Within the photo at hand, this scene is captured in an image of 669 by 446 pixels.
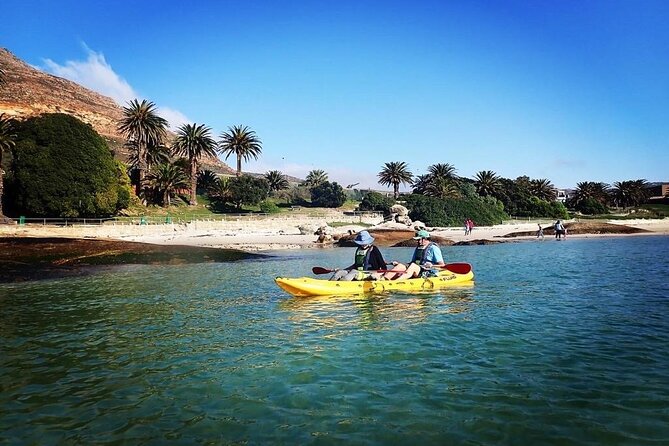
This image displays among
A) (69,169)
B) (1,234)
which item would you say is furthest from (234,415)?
(69,169)

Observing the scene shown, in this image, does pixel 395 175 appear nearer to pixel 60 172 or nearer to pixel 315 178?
pixel 315 178

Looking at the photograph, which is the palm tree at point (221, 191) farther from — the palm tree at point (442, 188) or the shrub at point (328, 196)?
the palm tree at point (442, 188)

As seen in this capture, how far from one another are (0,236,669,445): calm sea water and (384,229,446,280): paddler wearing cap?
4.47ft

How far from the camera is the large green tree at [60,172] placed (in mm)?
43906

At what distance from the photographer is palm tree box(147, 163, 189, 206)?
62.6 m

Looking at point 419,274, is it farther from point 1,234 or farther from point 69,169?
point 69,169

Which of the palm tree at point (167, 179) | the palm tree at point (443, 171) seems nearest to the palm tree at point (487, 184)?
the palm tree at point (443, 171)

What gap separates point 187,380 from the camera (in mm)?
7852

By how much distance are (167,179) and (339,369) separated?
59.7 meters

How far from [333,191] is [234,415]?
77282 millimetres

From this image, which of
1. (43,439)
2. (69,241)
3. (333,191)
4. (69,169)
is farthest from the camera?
(333,191)

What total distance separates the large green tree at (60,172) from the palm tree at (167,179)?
467 inches

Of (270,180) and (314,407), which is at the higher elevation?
(270,180)

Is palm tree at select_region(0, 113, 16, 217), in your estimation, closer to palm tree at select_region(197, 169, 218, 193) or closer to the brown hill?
palm tree at select_region(197, 169, 218, 193)
